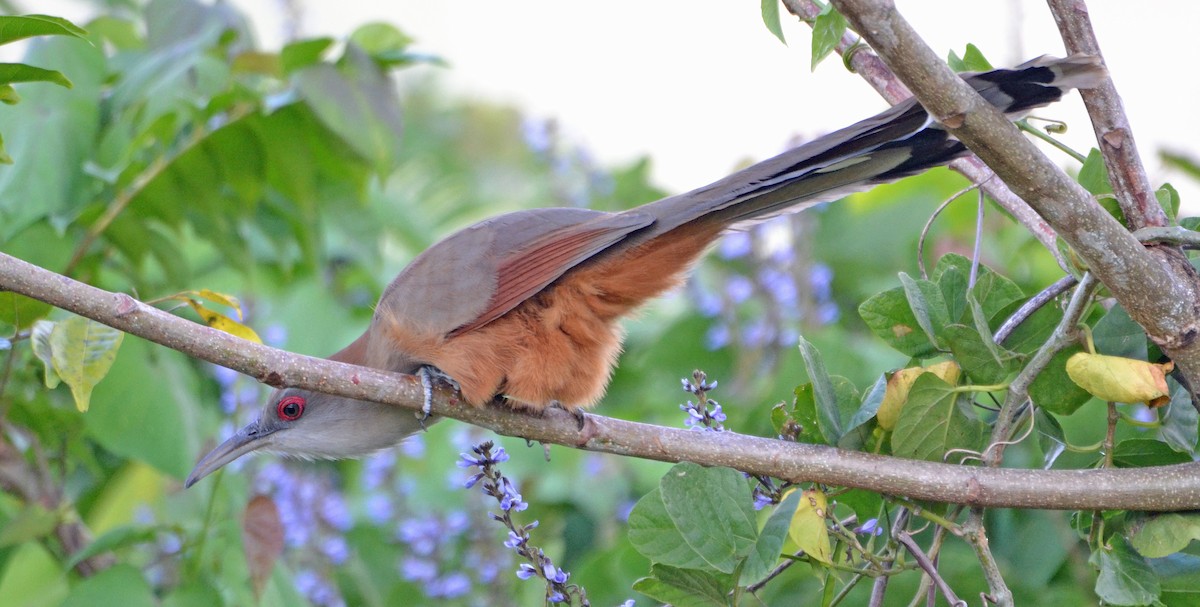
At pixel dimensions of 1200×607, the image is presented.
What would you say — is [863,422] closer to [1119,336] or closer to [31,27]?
[1119,336]

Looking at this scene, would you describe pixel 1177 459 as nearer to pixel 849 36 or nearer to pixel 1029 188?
pixel 1029 188

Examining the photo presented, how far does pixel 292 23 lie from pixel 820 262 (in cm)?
253

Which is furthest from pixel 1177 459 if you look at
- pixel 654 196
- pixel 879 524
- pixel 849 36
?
pixel 654 196

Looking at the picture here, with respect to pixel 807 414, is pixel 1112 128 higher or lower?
higher

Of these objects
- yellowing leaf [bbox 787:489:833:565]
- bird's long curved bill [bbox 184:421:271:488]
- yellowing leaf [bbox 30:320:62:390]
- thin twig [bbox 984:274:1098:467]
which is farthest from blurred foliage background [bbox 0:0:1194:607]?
yellowing leaf [bbox 787:489:833:565]

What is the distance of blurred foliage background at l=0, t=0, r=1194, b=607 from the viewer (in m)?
2.93

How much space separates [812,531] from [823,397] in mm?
260

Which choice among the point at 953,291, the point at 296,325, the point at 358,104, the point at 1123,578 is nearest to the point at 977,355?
the point at 953,291

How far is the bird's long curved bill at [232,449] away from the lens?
2929 mm

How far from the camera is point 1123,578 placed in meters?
1.81

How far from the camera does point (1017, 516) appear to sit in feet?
9.92

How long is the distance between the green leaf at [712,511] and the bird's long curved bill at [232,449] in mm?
1542

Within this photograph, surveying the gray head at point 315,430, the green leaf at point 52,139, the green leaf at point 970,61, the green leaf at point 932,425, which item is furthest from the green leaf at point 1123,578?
the green leaf at point 52,139

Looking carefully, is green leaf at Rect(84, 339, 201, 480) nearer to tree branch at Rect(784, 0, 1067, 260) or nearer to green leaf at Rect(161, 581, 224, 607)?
green leaf at Rect(161, 581, 224, 607)
